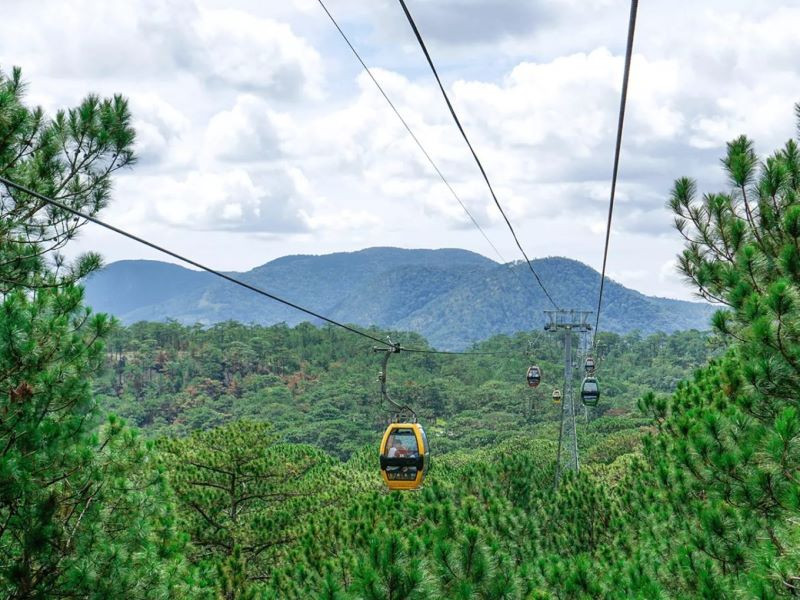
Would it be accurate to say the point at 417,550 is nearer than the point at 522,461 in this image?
Yes

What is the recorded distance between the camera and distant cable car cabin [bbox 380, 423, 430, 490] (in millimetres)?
11180

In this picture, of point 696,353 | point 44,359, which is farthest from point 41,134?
point 696,353

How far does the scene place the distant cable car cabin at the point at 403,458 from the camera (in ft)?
36.7

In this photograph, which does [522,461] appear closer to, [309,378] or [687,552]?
[687,552]

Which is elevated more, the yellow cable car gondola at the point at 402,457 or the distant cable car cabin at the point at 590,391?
the distant cable car cabin at the point at 590,391

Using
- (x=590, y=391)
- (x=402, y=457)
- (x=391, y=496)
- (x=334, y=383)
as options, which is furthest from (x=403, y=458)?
(x=334, y=383)

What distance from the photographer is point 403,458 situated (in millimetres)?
11219

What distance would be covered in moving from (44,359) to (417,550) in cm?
423

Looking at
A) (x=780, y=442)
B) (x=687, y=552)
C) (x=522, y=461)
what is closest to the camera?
(x=780, y=442)

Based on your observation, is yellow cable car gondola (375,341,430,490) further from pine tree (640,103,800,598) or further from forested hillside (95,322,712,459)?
forested hillside (95,322,712,459)

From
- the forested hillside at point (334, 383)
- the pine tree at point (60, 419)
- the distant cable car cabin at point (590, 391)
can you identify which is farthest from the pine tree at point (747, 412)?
the forested hillside at point (334, 383)

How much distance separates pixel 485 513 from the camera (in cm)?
1393

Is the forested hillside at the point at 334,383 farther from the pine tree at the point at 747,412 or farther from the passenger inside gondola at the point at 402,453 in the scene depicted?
the pine tree at the point at 747,412

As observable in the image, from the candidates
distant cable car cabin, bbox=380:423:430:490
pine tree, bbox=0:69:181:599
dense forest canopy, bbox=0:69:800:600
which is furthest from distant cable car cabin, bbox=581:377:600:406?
pine tree, bbox=0:69:181:599
